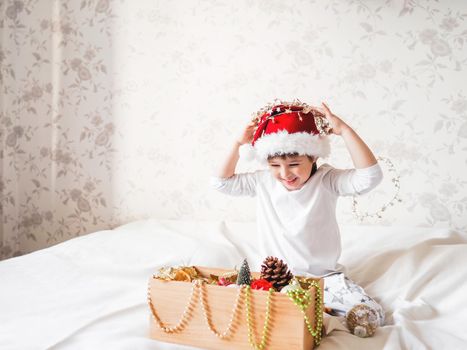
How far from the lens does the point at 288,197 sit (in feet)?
4.38

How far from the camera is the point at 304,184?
133cm

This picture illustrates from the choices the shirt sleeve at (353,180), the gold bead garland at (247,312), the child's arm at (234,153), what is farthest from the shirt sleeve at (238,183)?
the gold bead garland at (247,312)

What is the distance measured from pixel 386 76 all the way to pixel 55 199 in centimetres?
163

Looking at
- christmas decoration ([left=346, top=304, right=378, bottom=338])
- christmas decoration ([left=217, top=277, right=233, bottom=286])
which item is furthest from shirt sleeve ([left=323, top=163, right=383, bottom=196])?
christmas decoration ([left=217, top=277, right=233, bottom=286])

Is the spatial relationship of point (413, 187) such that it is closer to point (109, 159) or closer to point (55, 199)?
point (109, 159)

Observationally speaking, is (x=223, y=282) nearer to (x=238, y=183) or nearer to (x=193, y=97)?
(x=238, y=183)

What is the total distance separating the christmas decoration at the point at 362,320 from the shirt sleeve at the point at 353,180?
33cm

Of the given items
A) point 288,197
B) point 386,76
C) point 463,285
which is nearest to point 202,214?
point 288,197

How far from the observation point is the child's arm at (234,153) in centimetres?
136

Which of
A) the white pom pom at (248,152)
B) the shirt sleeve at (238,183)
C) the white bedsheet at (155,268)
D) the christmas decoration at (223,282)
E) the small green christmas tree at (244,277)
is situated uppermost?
the white pom pom at (248,152)

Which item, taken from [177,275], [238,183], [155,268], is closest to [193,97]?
[238,183]

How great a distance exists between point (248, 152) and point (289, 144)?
0.52ft

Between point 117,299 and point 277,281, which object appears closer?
point 277,281

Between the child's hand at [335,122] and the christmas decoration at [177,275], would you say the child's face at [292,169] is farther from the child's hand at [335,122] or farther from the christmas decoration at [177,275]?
the christmas decoration at [177,275]
